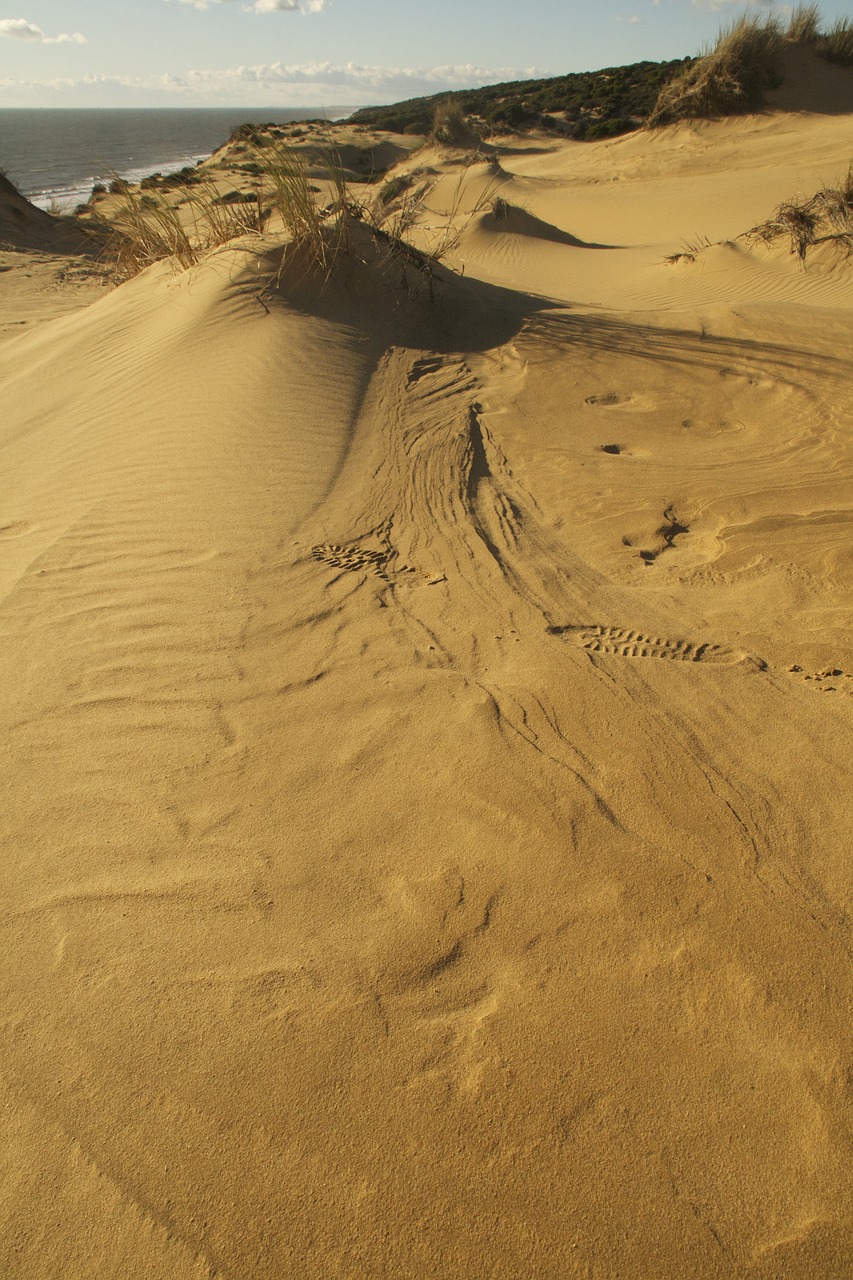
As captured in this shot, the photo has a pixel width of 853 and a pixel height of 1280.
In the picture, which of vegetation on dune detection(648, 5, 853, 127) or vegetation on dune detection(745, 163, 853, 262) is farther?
vegetation on dune detection(648, 5, 853, 127)

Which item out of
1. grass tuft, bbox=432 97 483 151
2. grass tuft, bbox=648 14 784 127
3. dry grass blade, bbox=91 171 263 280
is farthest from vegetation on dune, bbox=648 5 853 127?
dry grass blade, bbox=91 171 263 280

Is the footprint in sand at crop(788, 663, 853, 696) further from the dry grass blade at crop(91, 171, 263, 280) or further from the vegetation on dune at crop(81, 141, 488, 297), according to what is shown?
the dry grass blade at crop(91, 171, 263, 280)

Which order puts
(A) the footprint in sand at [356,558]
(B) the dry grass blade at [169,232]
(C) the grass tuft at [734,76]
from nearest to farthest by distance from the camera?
1. (A) the footprint in sand at [356,558]
2. (B) the dry grass blade at [169,232]
3. (C) the grass tuft at [734,76]

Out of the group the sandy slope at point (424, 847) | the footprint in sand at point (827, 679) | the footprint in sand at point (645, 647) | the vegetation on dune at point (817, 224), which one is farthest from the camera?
the vegetation on dune at point (817, 224)

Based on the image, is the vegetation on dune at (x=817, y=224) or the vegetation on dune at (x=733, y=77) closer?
the vegetation on dune at (x=817, y=224)

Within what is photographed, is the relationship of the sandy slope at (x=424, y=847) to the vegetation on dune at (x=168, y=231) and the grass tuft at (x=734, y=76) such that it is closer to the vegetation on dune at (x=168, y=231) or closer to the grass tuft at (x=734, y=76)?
the vegetation on dune at (x=168, y=231)

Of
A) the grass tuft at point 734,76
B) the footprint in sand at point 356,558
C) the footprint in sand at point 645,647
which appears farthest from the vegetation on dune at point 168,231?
the grass tuft at point 734,76

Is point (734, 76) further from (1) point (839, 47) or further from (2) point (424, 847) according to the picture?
(2) point (424, 847)
